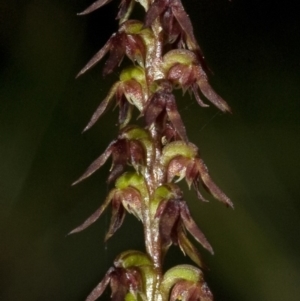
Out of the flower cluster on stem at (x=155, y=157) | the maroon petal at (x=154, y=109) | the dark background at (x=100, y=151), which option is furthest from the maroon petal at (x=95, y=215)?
the dark background at (x=100, y=151)

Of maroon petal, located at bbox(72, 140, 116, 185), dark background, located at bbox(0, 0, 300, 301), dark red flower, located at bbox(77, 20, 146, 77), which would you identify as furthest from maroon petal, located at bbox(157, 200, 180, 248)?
dark background, located at bbox(0, 0, 300, 301)

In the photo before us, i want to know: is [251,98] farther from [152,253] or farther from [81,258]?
[152,253]

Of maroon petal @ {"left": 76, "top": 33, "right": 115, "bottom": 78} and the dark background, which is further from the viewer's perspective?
the dark background

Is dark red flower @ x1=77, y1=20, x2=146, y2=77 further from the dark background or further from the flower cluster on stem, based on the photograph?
the dark background

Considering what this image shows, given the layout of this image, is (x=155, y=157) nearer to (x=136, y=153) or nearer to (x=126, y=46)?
(x=136, y=153)

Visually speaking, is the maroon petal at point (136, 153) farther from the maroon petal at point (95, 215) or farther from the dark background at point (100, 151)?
the dark background at point (100, 151)

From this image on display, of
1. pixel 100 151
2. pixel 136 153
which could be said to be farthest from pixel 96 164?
pixel 100 151
